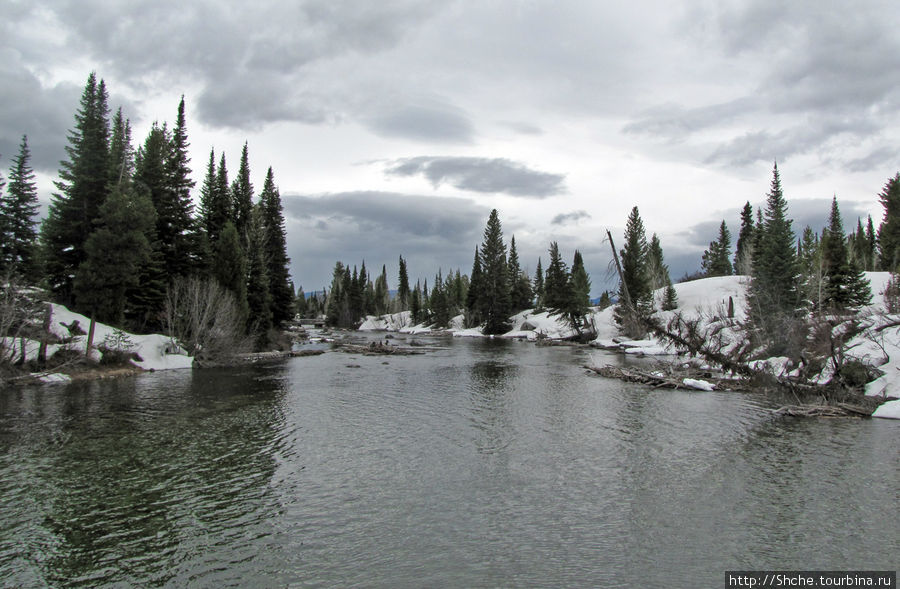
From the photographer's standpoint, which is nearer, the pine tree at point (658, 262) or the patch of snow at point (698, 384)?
the patch of snow at point (698, 384)

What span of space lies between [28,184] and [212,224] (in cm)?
1527

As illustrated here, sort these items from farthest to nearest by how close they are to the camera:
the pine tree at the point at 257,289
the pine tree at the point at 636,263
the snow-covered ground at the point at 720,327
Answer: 1. the pine tree at the point at 636,263
2. the pine tree at the point at 257,289
3. the snow-covered ground at the point at 720,327

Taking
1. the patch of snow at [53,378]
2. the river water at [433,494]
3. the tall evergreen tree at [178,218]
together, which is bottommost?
the river water at [433,494]

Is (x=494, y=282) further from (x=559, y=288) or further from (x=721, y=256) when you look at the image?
(x=721, y=256)

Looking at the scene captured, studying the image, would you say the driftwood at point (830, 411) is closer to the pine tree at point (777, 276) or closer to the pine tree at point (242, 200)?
the pine tree at point (777, 276)

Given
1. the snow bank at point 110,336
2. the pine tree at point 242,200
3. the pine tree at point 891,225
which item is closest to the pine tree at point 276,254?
the pine tree at point 242,200

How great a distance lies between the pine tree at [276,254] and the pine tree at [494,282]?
39.4 m

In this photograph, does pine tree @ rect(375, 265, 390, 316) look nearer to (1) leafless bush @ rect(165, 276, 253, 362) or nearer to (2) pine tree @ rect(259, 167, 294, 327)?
(2) pine tree @ rect(259, 167, 294, 327)

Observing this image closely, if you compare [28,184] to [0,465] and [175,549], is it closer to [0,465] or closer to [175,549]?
[0,465]

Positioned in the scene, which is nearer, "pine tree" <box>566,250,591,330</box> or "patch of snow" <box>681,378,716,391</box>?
"patch of snow" <box>681,378,716,391</box>

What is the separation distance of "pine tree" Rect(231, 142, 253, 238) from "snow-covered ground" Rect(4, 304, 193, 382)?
21.1 metres

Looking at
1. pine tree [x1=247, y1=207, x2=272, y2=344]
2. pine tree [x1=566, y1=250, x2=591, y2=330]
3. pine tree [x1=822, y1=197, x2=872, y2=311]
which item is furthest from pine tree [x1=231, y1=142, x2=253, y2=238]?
pine tree [x1=822, y1=197, x2=872, y2=311]

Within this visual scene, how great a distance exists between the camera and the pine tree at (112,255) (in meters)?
33.1

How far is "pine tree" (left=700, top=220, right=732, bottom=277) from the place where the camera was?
101188 millimetres
